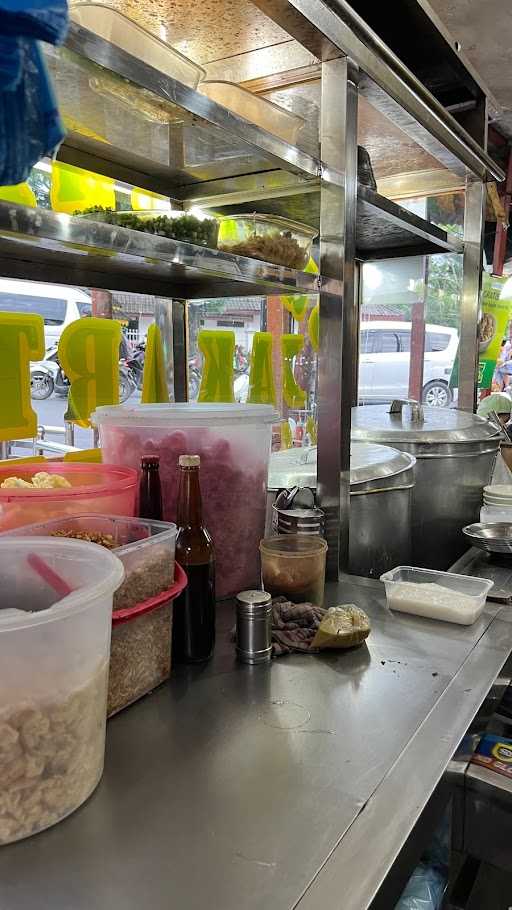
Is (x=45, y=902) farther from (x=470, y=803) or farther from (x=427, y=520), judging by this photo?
(x=427, y=520)

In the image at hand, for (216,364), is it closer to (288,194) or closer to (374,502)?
(288,194)

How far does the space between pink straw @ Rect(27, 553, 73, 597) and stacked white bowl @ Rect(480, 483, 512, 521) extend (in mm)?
1582

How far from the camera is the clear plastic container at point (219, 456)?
1.31 meters

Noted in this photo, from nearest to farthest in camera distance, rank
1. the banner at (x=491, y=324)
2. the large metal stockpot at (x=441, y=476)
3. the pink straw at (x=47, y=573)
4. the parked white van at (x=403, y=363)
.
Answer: the pink straw at (x=47, y=573), the large metal stockpot at (x=441, y=476), the banner at (x=491, y=324), the parked white van at (x=403, y=363)

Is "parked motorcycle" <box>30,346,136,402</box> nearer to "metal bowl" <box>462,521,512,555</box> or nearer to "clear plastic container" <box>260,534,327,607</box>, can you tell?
"clear plastic container" <box>260,534,327,607</box>

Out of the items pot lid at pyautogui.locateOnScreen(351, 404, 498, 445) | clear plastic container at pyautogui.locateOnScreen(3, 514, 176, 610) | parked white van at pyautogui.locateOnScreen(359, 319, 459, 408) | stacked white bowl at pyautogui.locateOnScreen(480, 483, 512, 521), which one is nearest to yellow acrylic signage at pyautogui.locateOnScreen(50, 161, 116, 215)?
clear plastic container at pyautogui.locateOnScreen(3, 514, 176, 610)

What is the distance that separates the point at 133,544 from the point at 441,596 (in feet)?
2.41

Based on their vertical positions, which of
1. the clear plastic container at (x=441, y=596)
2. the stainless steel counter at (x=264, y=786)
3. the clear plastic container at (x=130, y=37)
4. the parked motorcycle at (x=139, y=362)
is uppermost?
the clear plastic container at (x=130, y=37)

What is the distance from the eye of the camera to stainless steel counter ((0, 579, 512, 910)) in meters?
0.65

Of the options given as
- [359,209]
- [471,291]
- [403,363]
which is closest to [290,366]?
[359,209]

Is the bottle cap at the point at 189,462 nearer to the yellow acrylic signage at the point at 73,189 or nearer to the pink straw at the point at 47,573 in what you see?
the pink straw at the point at 47,573

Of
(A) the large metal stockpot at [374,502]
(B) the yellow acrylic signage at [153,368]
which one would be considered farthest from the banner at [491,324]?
(B) the yellow acrylic signage at [153,368]

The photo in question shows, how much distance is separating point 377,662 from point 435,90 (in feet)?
7.44

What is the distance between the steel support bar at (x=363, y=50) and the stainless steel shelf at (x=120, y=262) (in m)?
0.50
